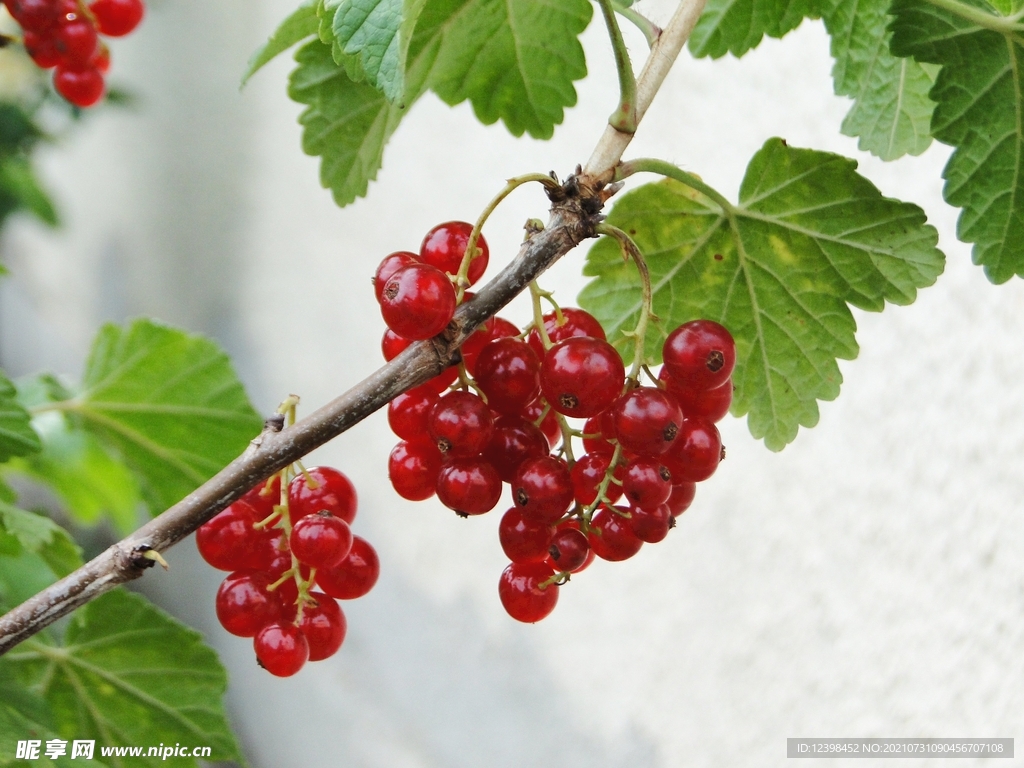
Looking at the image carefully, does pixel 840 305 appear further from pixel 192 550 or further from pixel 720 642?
pixel 192 550

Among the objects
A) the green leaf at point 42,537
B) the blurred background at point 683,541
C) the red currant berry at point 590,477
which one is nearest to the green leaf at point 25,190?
the blurred background at point 683,541

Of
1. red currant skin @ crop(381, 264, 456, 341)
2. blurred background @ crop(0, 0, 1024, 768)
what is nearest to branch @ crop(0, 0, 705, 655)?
red currant skin @ crop(381, 264, 456, 341)

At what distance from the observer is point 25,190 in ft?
6.49

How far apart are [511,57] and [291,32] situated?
4.8 inches

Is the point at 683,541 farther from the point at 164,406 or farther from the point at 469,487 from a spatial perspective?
the point at 469,487

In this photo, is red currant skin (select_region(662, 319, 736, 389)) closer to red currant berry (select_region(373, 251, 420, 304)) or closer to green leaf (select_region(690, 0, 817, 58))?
red currant berry (select_region(373, 251, 420, 304))

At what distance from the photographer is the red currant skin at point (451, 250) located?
39 centimetres

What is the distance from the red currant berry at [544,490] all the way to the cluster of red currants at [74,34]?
0.44 metres

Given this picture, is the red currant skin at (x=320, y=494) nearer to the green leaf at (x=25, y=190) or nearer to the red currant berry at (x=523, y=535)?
the red currant berry at (x=523, y=535)

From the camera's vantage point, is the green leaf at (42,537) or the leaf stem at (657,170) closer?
the leaf stem at (657,170)

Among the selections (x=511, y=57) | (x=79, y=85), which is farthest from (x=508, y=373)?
(x=79, y=85)

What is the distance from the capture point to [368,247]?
1677mm

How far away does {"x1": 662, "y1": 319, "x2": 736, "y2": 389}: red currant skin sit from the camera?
369 millimetres

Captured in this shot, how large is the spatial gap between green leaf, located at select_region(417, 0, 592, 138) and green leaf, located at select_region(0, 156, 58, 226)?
1637 millimetres
